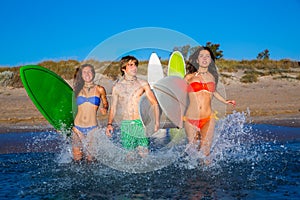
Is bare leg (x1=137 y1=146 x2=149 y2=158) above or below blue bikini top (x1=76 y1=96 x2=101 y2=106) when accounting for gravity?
below

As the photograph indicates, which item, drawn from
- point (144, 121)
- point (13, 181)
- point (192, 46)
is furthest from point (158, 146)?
point (13, 181)

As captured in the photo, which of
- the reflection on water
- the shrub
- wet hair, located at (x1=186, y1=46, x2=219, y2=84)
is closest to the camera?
the reflection on water

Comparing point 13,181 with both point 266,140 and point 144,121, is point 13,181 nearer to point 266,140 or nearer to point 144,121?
point 144,121

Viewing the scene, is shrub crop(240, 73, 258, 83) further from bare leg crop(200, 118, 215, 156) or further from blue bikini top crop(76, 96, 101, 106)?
blue bikini top crop(76, 96, 101, 106)

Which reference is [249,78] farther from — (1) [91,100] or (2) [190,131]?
(1) [91,100]

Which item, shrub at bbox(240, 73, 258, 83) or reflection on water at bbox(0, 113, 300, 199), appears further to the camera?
shrub at bbox(240, 73, 258, 83)

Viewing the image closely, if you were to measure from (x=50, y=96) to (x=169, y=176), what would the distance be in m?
2.62

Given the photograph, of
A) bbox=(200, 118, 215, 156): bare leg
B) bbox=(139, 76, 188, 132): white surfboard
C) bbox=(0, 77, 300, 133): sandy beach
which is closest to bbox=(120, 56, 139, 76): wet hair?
bbox=(139, 76, 188, 132): white surfboard

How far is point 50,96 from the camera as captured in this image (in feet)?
23.0

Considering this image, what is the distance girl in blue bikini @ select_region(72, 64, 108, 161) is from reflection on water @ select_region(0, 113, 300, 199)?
417 mm

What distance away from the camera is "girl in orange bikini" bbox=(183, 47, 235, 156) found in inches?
237

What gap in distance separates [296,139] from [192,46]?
3919 mm

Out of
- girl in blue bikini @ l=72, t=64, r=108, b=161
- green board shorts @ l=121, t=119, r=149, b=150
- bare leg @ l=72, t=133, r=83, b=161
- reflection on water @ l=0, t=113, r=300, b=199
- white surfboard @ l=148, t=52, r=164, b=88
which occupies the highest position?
white surfboard @ l=148, t=52, r=164, b=88

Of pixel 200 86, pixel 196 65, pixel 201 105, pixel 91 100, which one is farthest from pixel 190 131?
pixel 91 100
